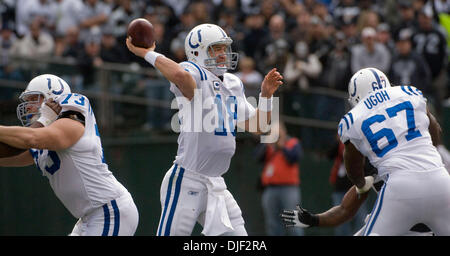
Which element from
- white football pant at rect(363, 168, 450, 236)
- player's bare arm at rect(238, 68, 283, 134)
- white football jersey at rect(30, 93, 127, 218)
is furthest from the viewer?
player's bare arm at rect(238, 68, 283, 134)

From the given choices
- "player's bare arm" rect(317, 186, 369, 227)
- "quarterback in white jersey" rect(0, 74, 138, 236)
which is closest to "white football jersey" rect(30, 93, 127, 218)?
"quarterback in white jersey" rect(0, 74, 138, 236)

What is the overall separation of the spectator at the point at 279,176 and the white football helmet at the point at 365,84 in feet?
16.7

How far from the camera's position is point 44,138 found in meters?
6.38

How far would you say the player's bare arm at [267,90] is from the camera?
7.56 meters

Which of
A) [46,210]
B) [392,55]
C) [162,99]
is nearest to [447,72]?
[392,55]

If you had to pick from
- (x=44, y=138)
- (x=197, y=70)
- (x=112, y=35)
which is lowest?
(x=44, y=138)

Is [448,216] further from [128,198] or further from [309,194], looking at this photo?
[309,194]

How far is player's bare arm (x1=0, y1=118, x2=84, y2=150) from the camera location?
6.36 meters

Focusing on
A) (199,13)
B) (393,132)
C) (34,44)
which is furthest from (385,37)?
(393,132)

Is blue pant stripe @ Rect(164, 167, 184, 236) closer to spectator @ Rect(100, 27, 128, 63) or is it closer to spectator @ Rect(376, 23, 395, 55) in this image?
spectator @ Rect(100, 27, 128, 63)

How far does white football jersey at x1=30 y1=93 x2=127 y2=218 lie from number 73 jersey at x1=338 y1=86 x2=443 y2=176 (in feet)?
6.82
